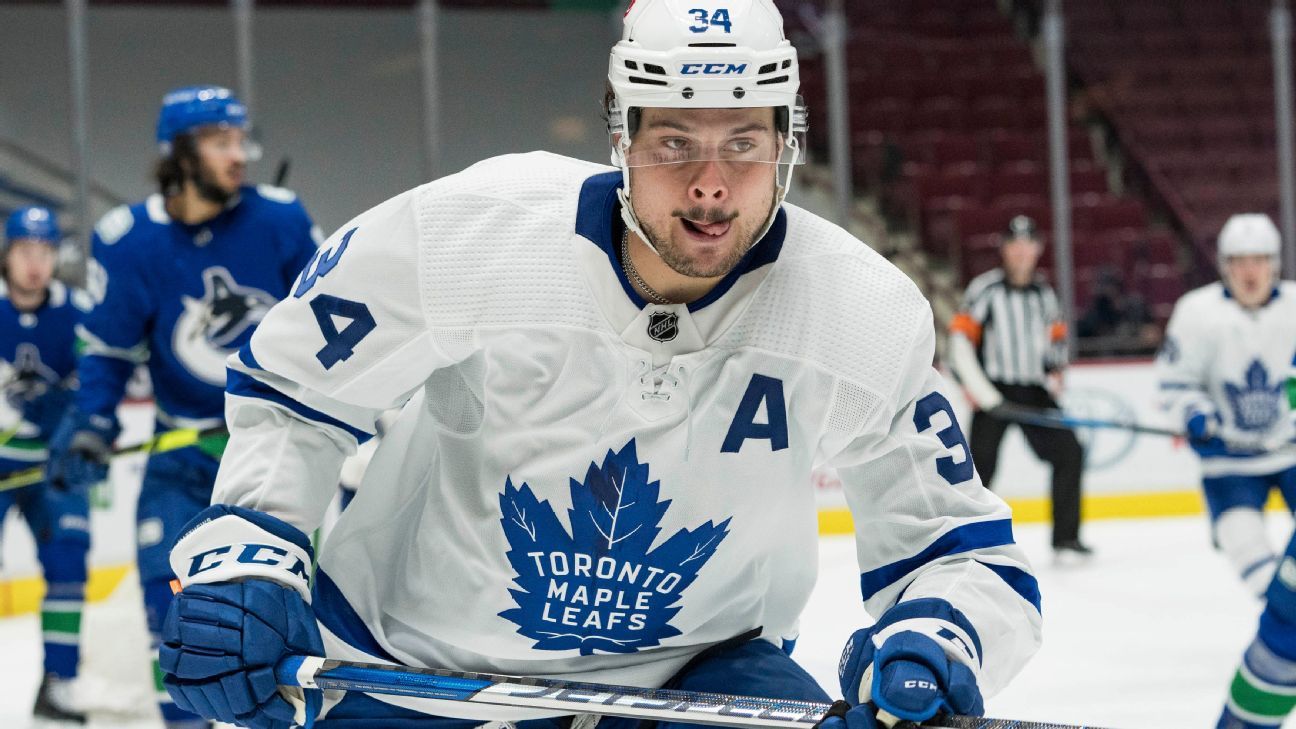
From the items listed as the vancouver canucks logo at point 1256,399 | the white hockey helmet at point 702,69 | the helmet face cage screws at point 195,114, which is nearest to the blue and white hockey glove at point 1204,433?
the vancouver canucks logo at point 1256,399

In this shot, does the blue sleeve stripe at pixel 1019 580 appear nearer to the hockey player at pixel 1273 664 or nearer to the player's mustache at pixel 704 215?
the player's mustache at pixel 704 215

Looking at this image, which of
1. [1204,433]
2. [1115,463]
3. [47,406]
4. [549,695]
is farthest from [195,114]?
[1115,463]

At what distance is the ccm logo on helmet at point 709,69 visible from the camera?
58.6 inches

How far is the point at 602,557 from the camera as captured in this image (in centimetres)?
154

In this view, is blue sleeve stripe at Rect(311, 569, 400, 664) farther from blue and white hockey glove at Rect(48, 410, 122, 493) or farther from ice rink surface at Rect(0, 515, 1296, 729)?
ice rink surface at Rect(0, 515, 1296, 729)

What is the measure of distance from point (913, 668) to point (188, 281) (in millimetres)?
1941

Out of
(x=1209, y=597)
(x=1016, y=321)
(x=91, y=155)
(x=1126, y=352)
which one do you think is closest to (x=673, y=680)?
Result: (x=1209, y=597)

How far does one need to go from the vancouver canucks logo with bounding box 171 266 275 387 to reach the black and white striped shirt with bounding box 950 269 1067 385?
136 inches

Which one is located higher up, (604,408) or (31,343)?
(604,408)

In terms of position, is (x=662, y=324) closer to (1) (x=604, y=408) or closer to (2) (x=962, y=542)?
(1) (x=604, y=408)

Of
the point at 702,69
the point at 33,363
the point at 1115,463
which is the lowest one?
the point at 1115,463

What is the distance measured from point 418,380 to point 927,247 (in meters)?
6.60

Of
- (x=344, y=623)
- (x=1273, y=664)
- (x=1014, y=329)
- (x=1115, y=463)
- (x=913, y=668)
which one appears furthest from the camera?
(x=1115, y=463)

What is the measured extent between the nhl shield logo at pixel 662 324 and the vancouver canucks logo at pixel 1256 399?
130 inches
